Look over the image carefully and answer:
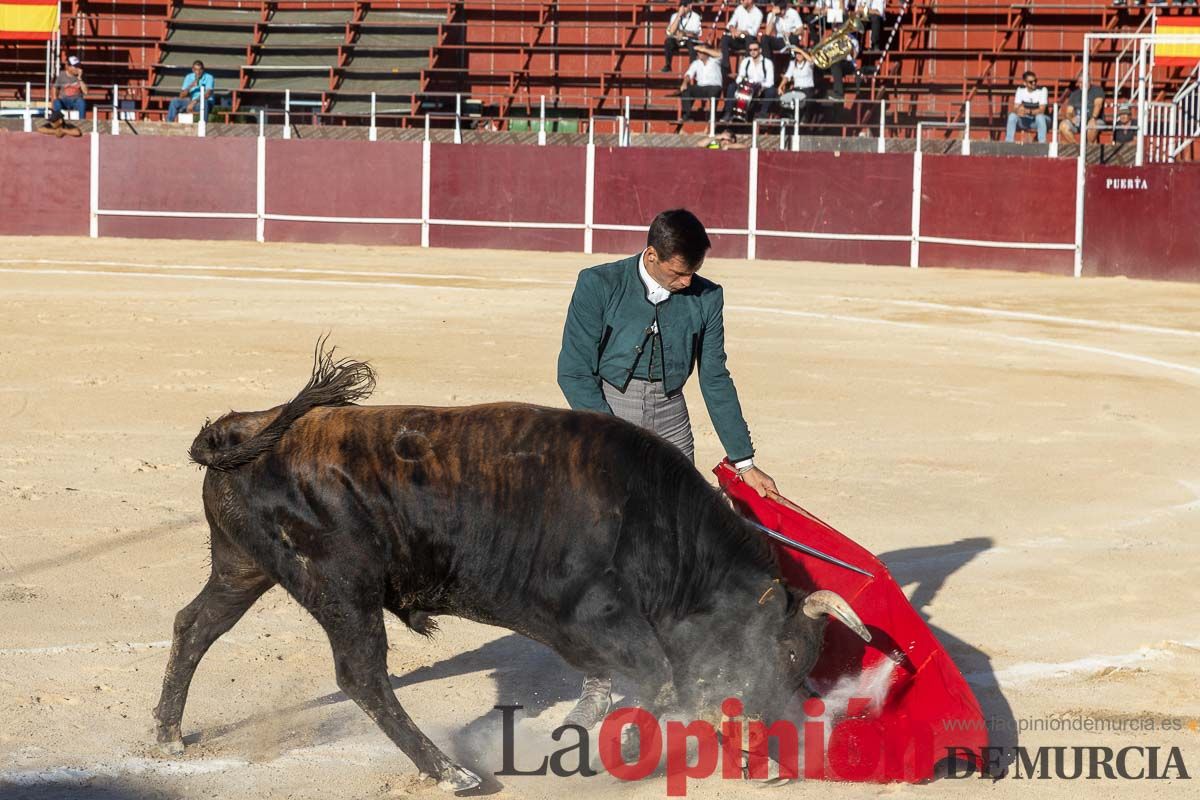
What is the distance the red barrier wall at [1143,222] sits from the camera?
16.8 meters

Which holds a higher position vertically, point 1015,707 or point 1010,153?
point 1010,153

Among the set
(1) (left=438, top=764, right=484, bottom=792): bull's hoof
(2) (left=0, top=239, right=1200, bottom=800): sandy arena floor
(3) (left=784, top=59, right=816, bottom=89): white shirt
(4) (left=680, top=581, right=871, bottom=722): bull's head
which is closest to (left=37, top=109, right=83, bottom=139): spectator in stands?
(2) (left=0, top=239, right=1200, bottom=800): sandy arena floor

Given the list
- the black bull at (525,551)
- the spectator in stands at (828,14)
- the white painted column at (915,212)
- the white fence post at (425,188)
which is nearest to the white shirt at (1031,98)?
the white painted column at (915,212)

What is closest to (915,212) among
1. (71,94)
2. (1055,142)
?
(1055,142)

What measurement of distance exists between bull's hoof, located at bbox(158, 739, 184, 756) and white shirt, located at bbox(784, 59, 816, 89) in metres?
17.3

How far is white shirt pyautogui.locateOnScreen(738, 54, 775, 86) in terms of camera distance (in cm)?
2038

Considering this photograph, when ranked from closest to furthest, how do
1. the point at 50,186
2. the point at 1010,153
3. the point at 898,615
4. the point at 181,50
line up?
the point at 898,615 → the point at 1010,153 → the point at 50,186 → the point at 181,50

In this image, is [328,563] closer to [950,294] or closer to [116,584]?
[116,584]

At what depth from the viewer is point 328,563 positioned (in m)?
3.72

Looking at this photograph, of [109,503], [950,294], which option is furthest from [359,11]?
[109,503]

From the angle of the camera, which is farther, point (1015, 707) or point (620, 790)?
point (1015, 707)

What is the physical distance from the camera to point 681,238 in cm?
412

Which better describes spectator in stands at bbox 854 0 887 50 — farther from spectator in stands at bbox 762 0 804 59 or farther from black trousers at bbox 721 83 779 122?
black trousers at bbox 721 83 779 122

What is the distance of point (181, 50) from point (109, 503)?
19.3 metres
